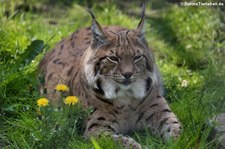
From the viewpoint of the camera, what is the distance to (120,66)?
5.61 m

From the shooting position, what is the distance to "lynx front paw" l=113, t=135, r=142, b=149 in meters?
5.27

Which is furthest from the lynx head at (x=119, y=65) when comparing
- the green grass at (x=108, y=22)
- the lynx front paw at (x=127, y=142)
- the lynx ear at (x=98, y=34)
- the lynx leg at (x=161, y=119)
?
the lynx front paw at (x=127, y=142)

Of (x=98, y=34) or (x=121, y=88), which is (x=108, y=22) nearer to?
(x=98, y=34)

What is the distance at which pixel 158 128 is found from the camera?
587cm

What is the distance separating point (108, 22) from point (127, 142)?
3802 mm

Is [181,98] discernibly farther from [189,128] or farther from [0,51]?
[0,51]

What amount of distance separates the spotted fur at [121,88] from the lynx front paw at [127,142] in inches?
2.0

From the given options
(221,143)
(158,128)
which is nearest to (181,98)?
(158,128)

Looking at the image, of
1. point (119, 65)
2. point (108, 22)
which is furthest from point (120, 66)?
point (108, 22)

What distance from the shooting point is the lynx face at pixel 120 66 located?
222 inches

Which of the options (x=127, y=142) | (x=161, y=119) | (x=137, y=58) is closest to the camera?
(x=127, y=142)

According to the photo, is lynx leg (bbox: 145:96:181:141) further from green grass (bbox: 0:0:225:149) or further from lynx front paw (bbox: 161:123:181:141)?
green grass (bbox: 0:0:225:149)

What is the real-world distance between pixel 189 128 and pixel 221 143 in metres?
0.56

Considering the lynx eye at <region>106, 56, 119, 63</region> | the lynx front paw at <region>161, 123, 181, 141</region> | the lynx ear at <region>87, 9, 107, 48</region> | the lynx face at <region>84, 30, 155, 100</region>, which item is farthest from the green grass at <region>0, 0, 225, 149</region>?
the lynx ear at <region>87, 9, 107, 48</region>
